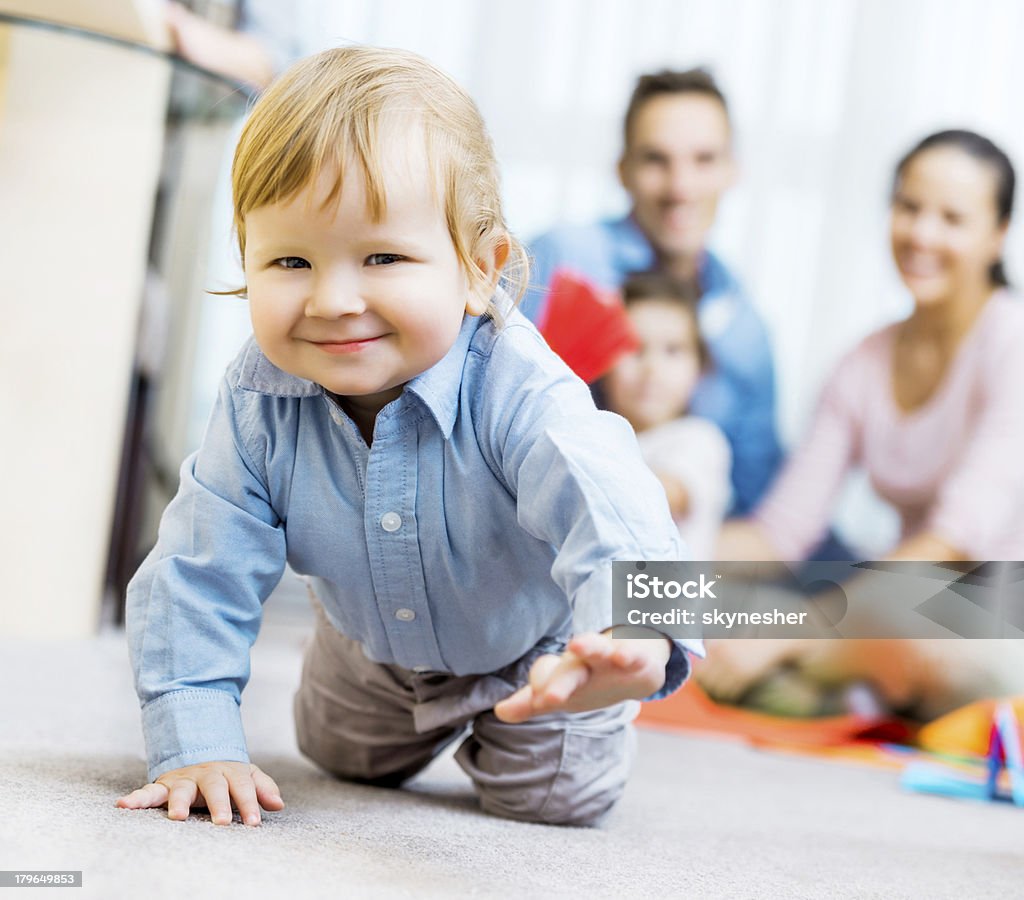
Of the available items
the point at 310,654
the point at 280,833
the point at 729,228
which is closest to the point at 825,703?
the point at 729,228

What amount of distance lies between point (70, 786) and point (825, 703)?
1.07m

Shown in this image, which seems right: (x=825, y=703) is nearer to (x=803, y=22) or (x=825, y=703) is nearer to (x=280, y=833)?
(x=803, y=22)

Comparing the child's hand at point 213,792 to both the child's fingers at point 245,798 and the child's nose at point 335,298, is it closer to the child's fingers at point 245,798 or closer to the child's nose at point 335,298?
the child's fingers at point 245,798

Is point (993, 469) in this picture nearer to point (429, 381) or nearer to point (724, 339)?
point (724, 339)

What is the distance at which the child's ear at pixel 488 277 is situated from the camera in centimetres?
62

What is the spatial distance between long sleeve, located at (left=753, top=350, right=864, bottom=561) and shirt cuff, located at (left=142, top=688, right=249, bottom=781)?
108 cm

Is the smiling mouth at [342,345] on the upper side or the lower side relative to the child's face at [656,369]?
upper

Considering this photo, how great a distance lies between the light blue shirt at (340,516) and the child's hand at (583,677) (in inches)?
4.4

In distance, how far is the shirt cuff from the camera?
1.94ft

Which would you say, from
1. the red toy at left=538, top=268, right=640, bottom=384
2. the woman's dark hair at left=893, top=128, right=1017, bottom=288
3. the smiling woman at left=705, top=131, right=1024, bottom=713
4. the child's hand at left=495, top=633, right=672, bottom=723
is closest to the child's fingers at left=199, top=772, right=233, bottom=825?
the child's hand at left=495, top=633, right=672, bottom=723

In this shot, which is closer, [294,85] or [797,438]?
[294,85]

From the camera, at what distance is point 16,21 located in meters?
1.34

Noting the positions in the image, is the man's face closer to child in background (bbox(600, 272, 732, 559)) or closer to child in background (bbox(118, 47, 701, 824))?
child in background (bbox(600, 272, 732, 559))

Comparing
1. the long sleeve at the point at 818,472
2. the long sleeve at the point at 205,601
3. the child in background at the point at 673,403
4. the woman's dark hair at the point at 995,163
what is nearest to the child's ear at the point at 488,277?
the long sleeve at the point at 205,601
